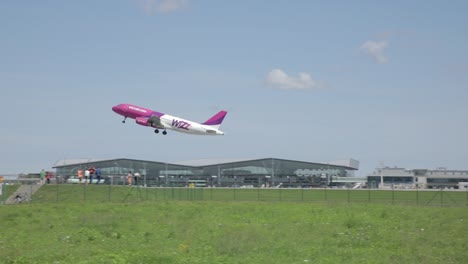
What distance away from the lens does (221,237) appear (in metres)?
23.8

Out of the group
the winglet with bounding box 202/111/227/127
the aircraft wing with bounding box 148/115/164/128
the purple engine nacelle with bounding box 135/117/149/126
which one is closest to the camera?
the aircraft wing with bounding box 148/115/164/128

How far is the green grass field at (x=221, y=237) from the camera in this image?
61.2 ft

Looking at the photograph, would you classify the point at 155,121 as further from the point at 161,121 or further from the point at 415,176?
the point at 415,176

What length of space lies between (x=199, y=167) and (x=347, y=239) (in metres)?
104

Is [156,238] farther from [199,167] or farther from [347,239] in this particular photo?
[199,167]

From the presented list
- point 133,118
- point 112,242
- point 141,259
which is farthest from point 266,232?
point 133,118

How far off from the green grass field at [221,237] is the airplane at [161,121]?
896 inches

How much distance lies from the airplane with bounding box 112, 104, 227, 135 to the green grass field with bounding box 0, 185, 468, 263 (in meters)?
22.8

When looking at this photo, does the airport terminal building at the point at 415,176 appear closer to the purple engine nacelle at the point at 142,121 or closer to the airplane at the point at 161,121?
the airplane at the point at 161,121

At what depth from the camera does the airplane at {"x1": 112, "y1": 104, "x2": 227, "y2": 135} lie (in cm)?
6216

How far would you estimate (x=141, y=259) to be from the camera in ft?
57.3

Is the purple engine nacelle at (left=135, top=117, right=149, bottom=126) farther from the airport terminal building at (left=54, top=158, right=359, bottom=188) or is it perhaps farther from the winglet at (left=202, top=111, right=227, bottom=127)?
the airport terminal building at (left=54, top=158, right=359, bottom=188)

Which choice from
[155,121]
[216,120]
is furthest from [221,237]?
[216,120]

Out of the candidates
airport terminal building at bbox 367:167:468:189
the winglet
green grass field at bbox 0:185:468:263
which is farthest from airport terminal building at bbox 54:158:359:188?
green grass field at bbox 0:185:468:263
